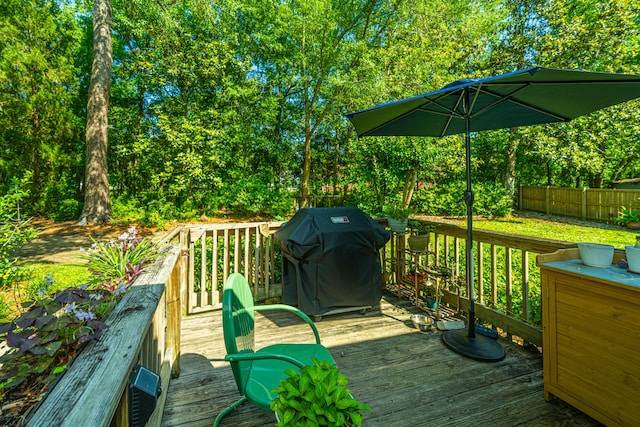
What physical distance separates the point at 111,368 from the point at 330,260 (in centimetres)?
229

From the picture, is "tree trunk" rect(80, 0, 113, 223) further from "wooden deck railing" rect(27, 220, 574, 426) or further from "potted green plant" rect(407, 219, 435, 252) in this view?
"potted green plant" rect(407, 219, 435, 252)

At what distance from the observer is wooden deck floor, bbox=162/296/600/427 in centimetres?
Answer: 181

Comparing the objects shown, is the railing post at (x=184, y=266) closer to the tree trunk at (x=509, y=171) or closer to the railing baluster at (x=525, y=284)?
the railing baluster at (x=525, y=284)

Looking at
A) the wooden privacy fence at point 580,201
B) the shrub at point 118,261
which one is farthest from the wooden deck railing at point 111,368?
the wooden privacy fence at point 580,201

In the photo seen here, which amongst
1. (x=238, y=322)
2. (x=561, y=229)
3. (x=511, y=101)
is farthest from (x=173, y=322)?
(x=561, y=229)

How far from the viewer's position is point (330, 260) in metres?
3.01

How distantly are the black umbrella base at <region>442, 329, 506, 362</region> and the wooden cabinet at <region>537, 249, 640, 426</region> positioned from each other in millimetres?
472

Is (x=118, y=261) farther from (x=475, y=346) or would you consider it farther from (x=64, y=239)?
(x=64, y=239)

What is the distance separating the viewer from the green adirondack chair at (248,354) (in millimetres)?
1300

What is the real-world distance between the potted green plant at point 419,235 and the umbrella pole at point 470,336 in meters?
0.76

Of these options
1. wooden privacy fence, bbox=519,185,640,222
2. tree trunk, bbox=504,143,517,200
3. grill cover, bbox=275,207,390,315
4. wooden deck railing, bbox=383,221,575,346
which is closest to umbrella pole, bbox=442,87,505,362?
wooden deck railing, bbox=383,221,575,346

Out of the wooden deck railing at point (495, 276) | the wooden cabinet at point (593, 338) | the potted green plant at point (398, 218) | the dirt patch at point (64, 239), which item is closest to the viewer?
the wooden cabinet at point (593, 338)

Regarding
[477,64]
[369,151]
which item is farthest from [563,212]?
[369,151]

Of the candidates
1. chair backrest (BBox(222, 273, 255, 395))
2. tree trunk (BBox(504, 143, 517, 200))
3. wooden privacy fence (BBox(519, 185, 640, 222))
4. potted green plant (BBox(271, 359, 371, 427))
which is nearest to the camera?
potted green plant (BBox(271, 359, 371, 427))
